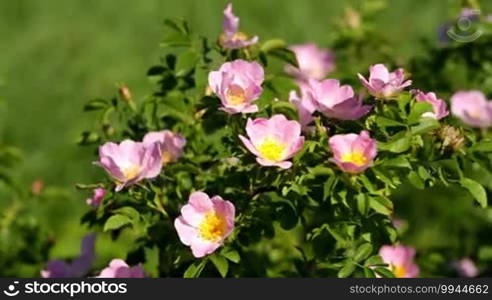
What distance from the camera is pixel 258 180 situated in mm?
2037

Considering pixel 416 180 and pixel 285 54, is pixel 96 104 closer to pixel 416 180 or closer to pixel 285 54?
pixel 285 54

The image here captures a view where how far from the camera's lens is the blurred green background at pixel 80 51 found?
3.82 metres

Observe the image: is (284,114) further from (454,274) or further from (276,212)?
(454,274)

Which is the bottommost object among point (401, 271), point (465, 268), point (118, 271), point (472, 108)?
point (118, 271)

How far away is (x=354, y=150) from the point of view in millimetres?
1854

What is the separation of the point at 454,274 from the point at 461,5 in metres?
0.73

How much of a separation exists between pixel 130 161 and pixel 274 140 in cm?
31

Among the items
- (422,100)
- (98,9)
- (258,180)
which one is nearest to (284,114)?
(258,180)

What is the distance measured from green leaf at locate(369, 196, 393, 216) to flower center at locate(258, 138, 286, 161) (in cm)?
19

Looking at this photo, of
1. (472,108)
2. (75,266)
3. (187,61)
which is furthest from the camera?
(472,108)

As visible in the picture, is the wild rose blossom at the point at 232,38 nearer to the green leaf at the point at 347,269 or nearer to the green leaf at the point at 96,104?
the green leaf at the point at 96,104
